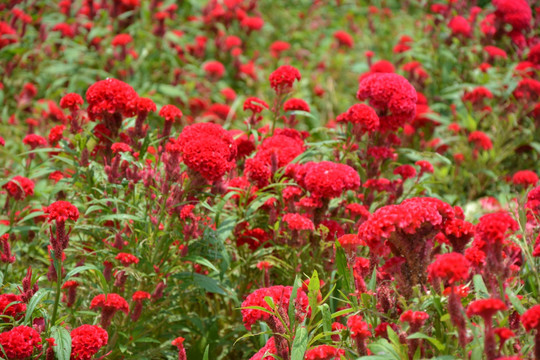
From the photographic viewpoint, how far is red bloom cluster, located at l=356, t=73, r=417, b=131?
275cm

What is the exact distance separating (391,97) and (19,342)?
1933mm

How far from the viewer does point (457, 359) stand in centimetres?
161

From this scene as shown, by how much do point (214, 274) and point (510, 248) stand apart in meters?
1.37

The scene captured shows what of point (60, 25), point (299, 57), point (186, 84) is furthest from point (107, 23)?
point (299, 57)

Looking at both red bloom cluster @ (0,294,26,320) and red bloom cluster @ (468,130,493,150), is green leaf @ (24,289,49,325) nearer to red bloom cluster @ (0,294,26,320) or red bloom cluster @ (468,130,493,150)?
red bloom cluster @ (0,294,26,320)

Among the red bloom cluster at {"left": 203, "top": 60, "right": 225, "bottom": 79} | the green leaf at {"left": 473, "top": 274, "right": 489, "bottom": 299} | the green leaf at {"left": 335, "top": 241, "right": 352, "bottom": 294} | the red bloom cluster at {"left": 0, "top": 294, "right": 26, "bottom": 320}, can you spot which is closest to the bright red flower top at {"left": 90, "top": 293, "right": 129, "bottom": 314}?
the red bloom cluster at {"left": 0, "top": 294, "right": 26, "bottom": 320}

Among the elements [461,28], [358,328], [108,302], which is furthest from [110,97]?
[461,28]

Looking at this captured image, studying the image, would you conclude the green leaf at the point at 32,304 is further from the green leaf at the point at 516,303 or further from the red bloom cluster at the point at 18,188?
the green leaf at the point at 516,303

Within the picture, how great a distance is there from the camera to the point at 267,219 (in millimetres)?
2889

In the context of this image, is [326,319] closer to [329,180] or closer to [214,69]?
[329,180]

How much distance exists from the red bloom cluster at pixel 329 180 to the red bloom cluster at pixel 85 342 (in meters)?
1.06

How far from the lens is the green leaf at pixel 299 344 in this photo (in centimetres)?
178

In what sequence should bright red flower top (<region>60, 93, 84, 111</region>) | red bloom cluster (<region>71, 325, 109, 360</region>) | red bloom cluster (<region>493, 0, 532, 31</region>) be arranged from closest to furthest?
red bloom cluster (<region>71, 325, 109, 360</region>), bright red flower top (<region>60, 93, 84, 111</region>), red bloom cluster (<region>493, 0, 532, 31</region>)

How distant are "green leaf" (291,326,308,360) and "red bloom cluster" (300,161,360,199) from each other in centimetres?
76
